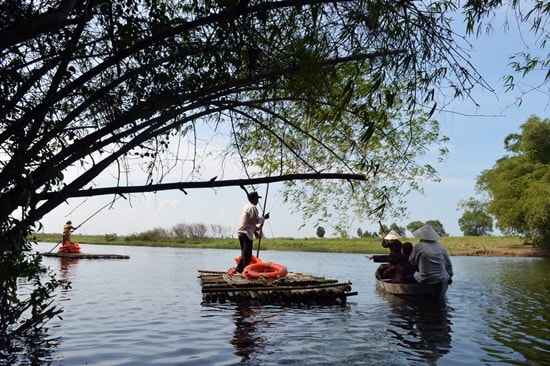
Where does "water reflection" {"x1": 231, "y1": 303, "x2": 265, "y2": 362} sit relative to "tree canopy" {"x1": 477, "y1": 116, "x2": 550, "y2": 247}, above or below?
below

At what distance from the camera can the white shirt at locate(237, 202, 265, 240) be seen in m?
12.6

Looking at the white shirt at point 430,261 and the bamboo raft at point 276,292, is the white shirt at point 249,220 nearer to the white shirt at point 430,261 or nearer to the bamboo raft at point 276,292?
the bamboo raft at point 276,292

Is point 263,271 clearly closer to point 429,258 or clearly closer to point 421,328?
point 429,258

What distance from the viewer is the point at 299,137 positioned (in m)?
6.73

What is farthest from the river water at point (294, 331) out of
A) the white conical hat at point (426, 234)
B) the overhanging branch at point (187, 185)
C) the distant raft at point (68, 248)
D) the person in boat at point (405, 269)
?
the distant raft at point (68, 248)

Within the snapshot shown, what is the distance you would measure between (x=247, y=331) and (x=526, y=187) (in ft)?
119

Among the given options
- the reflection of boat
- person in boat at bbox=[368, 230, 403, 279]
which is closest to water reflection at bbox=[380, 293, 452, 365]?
the reflection of boat

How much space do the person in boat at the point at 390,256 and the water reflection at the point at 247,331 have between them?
165 inches

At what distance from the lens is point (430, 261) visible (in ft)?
37.9

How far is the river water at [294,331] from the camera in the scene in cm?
667

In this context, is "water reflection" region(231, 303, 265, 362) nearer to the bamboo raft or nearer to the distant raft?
the bamboo raft

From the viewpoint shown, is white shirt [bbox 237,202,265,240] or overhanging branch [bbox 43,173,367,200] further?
white shirt [bbox 237,202,265,240]

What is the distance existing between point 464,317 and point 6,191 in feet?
28.7

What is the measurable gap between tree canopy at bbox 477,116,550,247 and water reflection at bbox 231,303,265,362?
104ft
